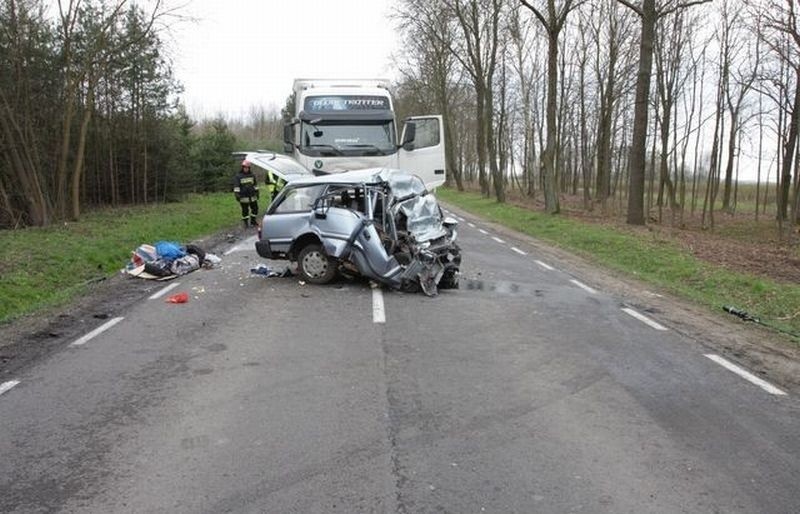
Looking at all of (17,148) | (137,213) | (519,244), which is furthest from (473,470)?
(137,213)

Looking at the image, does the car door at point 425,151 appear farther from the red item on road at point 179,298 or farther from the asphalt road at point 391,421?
the asphalt road at point 391,421

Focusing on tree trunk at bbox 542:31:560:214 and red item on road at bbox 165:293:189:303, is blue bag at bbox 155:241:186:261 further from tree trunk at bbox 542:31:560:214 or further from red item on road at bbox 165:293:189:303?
tree trunk at bbox 542:31:560:214

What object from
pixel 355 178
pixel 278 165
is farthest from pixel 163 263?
pixel 355 178

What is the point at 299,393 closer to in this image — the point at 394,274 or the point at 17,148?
the point at 394,274

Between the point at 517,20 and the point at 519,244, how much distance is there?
20806 millimetres

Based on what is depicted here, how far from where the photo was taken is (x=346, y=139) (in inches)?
654

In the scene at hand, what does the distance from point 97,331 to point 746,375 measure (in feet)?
23.1

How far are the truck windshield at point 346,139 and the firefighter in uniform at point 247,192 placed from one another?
347 cm

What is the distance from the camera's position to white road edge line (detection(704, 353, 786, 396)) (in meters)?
6.12

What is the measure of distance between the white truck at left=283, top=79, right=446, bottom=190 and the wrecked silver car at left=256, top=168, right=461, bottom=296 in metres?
4.86

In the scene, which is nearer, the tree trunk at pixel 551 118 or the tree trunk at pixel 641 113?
the tree trunk at pixel 641 113

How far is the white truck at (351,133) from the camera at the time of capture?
16406 mm

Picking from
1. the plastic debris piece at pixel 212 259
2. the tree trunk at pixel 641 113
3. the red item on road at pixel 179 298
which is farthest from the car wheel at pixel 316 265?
the tree trunk at pixel 641 113

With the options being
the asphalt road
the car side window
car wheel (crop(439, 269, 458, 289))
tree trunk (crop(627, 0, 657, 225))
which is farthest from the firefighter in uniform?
tree trunk (crop(627, 0, 657, 225))
